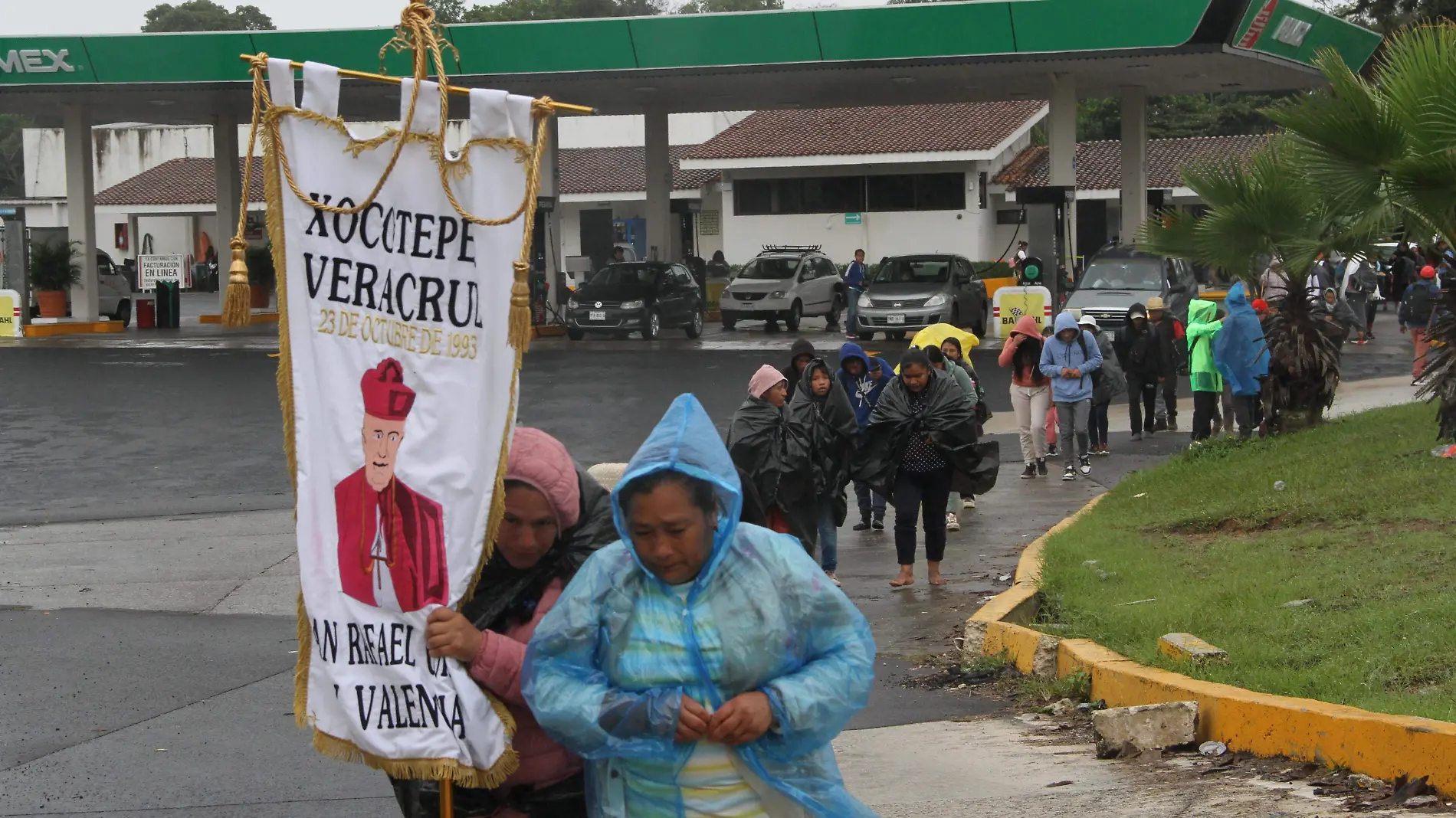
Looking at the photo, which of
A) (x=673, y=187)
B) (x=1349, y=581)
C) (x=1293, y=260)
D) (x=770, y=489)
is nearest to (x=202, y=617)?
(x=770, y=489)

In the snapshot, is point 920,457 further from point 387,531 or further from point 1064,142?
point 1064,142

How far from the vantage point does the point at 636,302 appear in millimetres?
32500

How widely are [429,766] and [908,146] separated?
46.9 metres

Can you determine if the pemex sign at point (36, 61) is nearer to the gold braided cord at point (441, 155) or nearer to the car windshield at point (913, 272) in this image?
the car windshield at point (913, 272)

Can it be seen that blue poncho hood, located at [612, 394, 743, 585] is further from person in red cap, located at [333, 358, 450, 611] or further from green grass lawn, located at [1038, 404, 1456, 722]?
green grass lawn, located at [1038, 404, 1456, 722]

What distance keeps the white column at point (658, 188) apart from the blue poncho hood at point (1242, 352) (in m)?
22.7

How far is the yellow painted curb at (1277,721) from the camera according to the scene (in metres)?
5.74

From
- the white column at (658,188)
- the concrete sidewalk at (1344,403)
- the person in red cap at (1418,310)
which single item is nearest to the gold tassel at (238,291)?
the concrete sidewalk at (1344,403)

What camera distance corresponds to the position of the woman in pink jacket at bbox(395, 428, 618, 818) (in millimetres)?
3791

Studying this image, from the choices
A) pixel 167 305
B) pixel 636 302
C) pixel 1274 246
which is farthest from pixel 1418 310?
pixel 167 305

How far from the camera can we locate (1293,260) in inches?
550

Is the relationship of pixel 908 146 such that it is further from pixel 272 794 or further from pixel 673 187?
pixel 272 794

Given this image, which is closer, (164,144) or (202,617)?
(202,617)

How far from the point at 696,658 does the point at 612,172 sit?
56.1 meters
